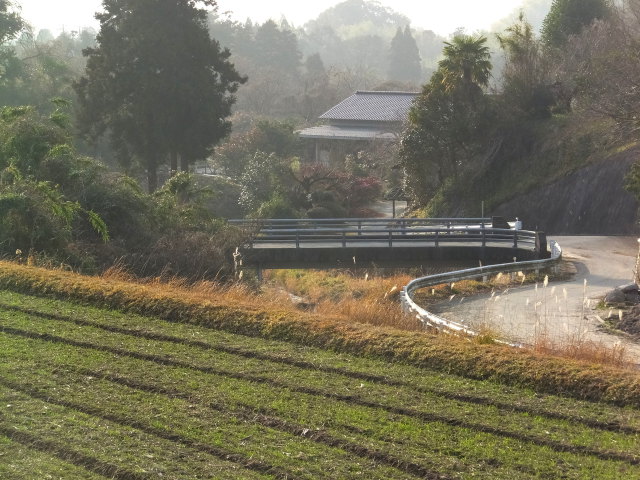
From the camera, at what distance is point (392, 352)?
11539mm

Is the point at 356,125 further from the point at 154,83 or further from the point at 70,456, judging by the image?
the point at 70,456

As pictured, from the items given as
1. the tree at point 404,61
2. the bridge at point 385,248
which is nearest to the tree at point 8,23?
the bridge at point 385,248

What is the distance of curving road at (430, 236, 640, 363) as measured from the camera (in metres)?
16.1

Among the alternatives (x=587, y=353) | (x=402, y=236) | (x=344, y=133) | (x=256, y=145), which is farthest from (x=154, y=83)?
(x=587, y=353)

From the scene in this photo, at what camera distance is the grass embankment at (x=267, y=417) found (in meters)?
7.98

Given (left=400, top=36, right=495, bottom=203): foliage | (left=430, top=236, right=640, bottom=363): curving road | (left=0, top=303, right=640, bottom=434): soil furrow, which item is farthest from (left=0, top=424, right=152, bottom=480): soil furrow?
(left=400, top=36, right=495, bottom=203): foliage

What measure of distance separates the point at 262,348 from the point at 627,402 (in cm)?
439

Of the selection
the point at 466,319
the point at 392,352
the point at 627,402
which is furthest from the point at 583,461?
the point at 466,319

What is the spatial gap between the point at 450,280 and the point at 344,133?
44.5 metres

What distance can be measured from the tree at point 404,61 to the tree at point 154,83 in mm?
114196

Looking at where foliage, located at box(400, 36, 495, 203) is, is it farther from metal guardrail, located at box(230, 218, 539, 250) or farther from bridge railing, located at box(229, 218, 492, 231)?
metal guardrail, located at box(230, 218, 539, 250)

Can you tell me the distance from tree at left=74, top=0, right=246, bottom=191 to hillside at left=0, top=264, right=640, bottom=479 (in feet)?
94.2

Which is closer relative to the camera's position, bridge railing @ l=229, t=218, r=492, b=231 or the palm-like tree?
bridge railing @ l=229, t=218, r=492, b=231

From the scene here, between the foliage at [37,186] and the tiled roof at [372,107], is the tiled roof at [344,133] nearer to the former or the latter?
the tiled roof at [372,107]
